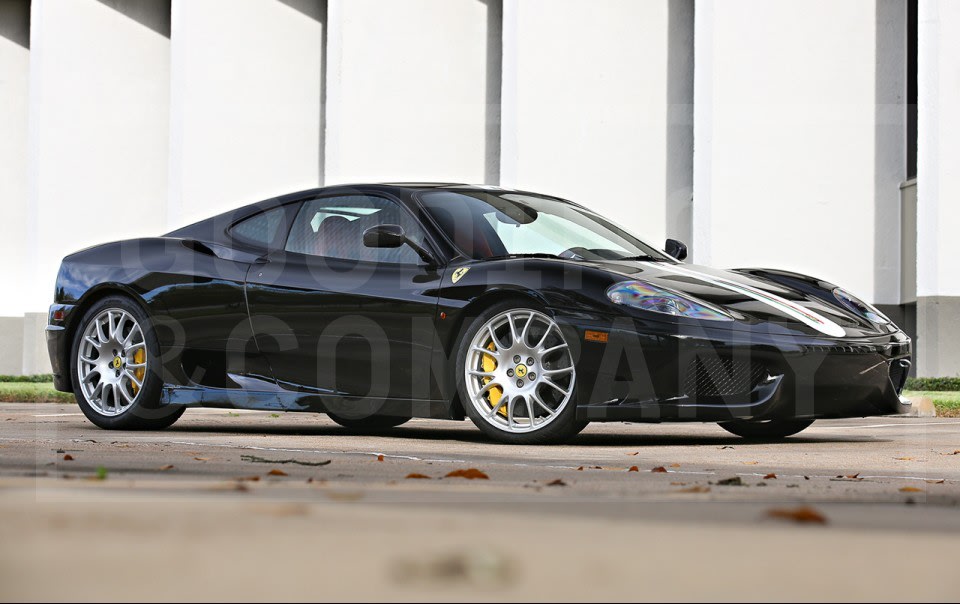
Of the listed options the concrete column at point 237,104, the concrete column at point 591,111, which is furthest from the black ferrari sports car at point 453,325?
the concrete column at point 237,104

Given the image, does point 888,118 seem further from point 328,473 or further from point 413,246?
point 328,473

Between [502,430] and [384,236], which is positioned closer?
[502,430]

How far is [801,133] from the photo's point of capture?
15.8 metres

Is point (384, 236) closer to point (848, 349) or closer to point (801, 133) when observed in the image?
point (848, 349)

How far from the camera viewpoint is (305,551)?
2.35 m

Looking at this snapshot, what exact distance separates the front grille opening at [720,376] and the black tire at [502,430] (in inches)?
20.3

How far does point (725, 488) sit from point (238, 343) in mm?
3965

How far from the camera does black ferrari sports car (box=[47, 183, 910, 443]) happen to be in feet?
20.6

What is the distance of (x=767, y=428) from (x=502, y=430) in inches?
70.5

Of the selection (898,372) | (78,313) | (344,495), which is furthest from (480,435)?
(344,495)

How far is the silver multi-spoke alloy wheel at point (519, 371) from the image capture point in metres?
6.40

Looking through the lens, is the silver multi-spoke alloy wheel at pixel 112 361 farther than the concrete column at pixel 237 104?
No

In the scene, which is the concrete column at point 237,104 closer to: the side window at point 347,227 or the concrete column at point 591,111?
the concrete column at point 591,111

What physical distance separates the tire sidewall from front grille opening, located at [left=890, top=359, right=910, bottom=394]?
3775mm
